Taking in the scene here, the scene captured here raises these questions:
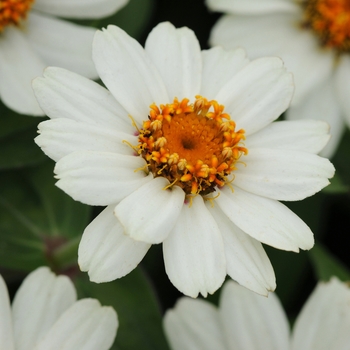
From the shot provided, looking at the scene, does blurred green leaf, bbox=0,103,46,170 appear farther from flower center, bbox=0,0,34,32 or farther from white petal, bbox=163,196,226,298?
white petal, bbox=163,196,226,298

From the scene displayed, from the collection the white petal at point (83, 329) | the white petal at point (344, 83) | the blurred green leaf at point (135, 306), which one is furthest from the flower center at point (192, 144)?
the white petal at point (344, 83)

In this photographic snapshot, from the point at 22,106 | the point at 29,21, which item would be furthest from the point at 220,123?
the point at 29,21

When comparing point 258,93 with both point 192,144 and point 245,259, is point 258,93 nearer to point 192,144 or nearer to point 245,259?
point 192,144

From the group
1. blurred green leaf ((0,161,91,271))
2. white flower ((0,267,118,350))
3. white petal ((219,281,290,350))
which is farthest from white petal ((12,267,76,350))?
white petal ((219,281,290,350))

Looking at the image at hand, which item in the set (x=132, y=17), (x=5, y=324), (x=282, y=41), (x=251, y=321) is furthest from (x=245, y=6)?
(x=5, y=324)

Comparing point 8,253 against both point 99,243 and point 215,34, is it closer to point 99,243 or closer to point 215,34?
point 99,243

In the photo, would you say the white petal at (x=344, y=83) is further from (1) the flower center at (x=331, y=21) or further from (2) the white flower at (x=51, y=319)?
(2) the white flower at (x=51, y=319)

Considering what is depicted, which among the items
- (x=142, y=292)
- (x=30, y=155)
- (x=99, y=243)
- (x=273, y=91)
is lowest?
(x=142, y=292)
